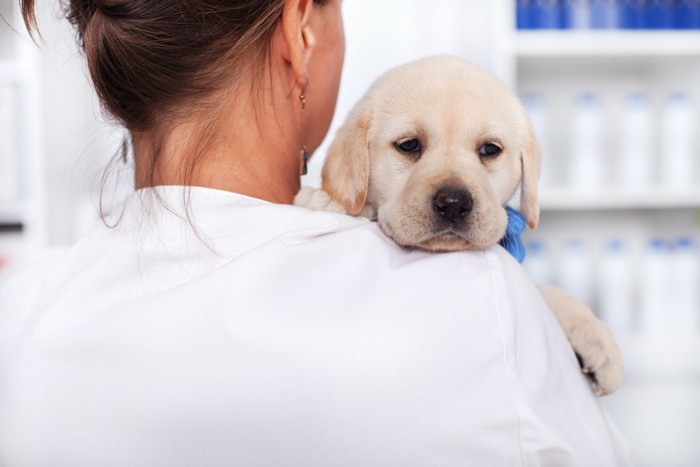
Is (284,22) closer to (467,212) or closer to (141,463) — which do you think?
(467,212)

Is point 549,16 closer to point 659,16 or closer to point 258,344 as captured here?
point 659,16

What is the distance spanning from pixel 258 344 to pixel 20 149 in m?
1.96

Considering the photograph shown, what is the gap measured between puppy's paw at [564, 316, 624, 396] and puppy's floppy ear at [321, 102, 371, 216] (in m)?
0.39

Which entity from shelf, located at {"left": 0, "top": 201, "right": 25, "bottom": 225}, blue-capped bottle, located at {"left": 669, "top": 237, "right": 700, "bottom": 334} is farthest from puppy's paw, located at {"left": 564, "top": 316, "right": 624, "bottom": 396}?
shelf, located at {"left": 0, "top": 201, "right": 25, "bottom": 225}

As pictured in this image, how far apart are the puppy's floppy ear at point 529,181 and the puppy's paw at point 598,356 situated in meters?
0.23

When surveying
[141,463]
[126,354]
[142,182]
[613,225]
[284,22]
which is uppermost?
[284,22]

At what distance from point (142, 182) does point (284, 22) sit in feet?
0.90

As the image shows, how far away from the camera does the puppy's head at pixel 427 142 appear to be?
107 centimetres

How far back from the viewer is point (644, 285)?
2.37 metres

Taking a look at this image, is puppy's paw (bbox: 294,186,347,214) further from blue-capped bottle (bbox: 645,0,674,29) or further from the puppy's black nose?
blue-capped bottle (bbox: 645,0,674,29)

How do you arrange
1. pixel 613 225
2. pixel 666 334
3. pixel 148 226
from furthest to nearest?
Result: pixel 613 225, pixel 666 334, pixel 148 226

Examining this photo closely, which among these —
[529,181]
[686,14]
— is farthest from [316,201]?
[686,14]

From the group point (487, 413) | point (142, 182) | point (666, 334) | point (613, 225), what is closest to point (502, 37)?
point (613, 225)

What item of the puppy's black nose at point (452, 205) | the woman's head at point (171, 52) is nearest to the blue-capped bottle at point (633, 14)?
the puppy's black nose at point (452, 205)
